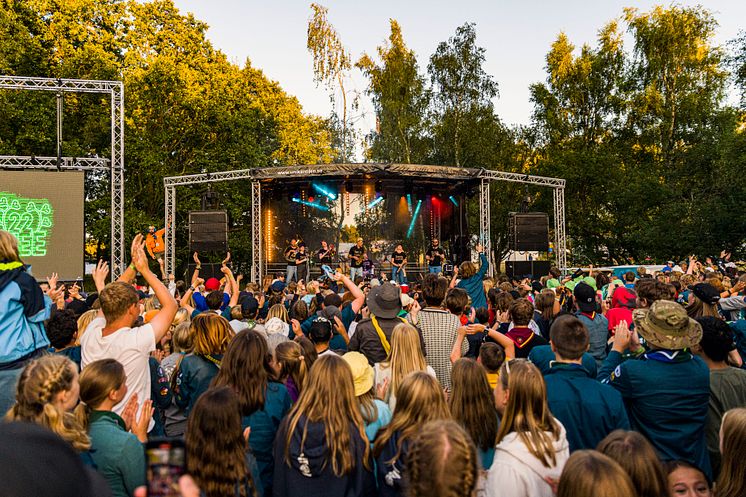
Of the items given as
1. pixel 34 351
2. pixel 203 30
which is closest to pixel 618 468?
pixel 34 351

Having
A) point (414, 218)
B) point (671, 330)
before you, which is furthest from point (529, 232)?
point (671, 330)

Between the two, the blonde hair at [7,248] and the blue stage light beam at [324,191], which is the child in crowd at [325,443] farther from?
the blue stage light beam at [324,191]

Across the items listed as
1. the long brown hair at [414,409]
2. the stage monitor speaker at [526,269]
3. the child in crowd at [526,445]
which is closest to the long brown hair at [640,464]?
the child in crowd at [526,445]

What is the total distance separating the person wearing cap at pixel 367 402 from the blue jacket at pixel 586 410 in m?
0.83

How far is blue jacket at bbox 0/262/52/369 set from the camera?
124 inches

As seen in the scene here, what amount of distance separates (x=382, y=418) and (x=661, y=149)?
29.8 m

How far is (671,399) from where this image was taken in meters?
2.82

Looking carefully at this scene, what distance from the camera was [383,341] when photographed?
4.11 meters

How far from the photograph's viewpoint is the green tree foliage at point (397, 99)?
91.9ft

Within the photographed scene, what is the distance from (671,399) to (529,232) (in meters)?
14.3

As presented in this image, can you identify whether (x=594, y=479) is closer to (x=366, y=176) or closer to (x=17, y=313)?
(x=17, y=313)

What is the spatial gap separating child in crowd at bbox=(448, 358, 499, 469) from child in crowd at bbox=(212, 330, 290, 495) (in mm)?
934

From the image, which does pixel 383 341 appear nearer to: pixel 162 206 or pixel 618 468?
pixel 618 468

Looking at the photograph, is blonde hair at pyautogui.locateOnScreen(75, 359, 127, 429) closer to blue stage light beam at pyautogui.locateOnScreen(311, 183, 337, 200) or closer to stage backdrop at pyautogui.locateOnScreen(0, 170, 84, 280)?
stage backdrop at pyautogui.locateOnScreen(0, 170, 84, 280)
